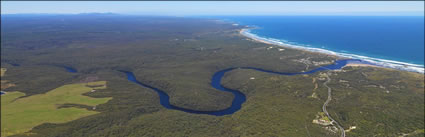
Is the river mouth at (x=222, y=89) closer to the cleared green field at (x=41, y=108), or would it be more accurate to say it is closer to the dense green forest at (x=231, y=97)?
the dense green forest at (x=231, y=97)

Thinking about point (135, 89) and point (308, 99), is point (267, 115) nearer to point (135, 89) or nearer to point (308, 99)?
point (308, 99)

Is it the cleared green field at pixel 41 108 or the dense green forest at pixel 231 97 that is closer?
the dense green forest at pixel 231 97

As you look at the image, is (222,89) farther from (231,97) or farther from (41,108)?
(41,108)

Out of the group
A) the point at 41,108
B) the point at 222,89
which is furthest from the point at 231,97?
the point at 41,108

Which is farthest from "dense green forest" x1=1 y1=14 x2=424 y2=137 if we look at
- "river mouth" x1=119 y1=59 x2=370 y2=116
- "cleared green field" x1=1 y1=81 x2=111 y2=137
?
"cleared green field" x1=1 y1=81 x2=111 y2=137

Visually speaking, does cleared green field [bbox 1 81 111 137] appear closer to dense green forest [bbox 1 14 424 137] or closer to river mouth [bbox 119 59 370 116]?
dense green forest [bbox 1 14 424 137]

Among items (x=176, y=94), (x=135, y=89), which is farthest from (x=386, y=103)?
(x=135, y=89)

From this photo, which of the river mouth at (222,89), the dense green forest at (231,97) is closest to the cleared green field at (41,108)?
the dense green forest at (231,97)

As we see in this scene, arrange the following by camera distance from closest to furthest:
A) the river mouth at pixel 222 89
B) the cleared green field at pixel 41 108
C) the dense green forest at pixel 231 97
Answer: the dense green forest at pixel 231 97 < the cleared green field at pixel 41 108 < the river mouth at pixel 222 89
